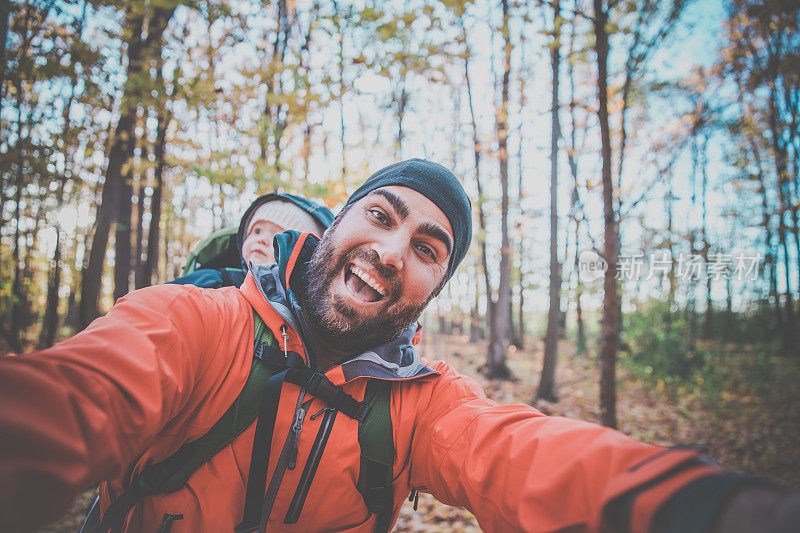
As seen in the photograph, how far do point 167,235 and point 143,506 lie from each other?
21.7m

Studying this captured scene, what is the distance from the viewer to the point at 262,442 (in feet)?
4.07

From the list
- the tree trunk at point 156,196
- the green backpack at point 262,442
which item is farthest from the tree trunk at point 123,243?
the green backpack at point 262,442

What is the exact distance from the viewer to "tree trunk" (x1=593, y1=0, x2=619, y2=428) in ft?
10.2

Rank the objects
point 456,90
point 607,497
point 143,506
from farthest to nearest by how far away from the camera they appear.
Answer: point 456,90 < point 143,506 < point 607,497

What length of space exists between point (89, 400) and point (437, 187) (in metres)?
1.67

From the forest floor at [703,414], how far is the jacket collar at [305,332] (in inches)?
130

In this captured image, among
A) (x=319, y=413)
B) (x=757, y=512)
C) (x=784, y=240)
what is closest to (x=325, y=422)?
(x=319, y=413)

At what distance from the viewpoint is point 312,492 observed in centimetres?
126

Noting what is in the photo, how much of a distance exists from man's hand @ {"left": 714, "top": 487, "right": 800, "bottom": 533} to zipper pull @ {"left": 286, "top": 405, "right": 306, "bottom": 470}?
3.98 feet

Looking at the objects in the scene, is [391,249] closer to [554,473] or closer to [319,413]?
[319,413]

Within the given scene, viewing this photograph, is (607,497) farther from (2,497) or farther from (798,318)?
(798,318)

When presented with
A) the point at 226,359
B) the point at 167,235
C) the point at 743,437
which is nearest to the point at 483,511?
the point at 226,359

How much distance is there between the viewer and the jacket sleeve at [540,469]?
2.31 feet

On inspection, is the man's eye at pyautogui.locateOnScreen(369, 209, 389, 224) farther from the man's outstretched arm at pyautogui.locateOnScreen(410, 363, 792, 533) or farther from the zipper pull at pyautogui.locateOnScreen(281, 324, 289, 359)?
the man's outstretched arm at pyautogui.locateOnScreen(410, 363, 792, 533)
